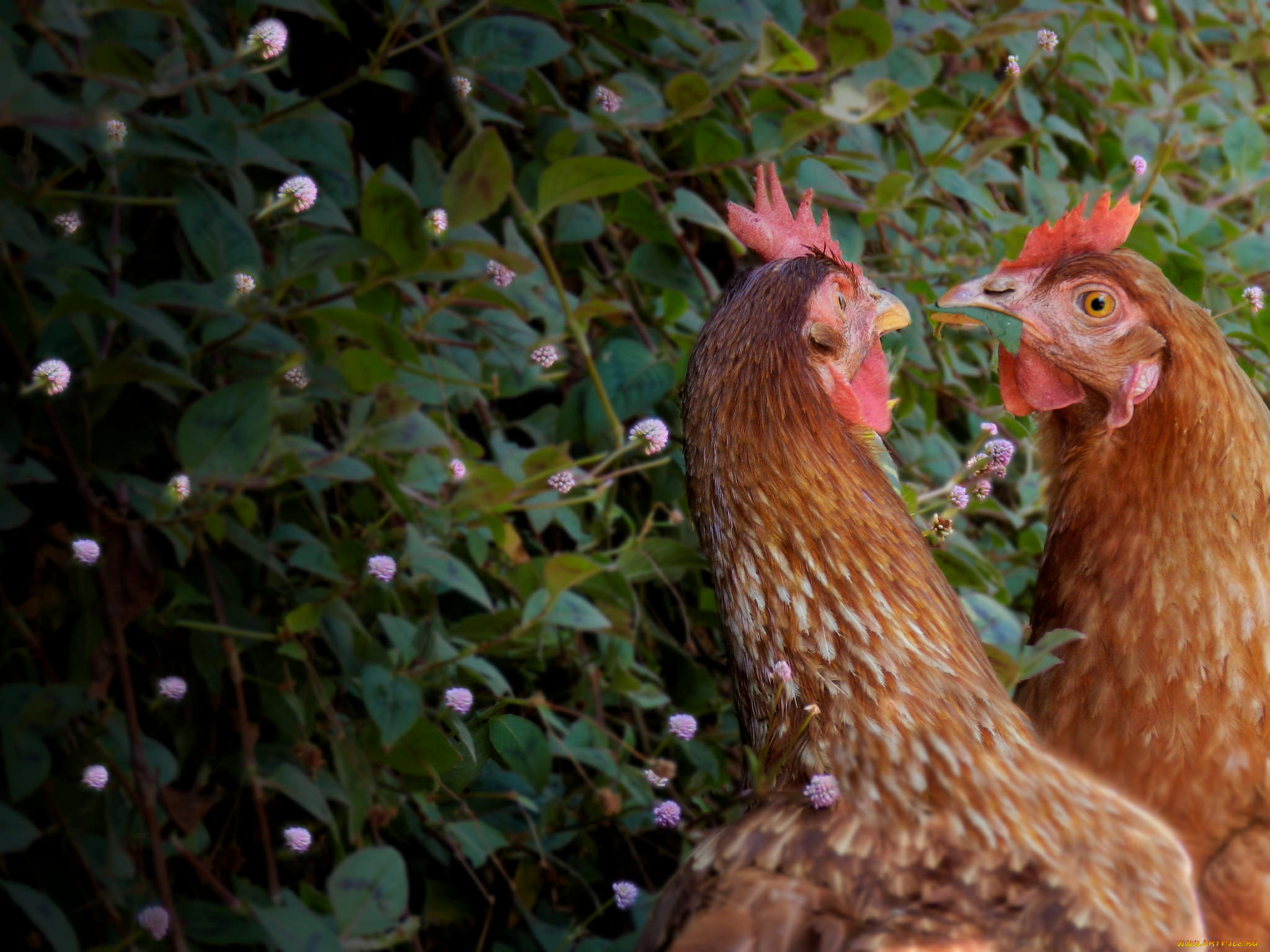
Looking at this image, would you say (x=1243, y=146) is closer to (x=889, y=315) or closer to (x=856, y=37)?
(x=856, y=37)

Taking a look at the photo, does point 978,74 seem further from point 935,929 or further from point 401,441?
point 935,929

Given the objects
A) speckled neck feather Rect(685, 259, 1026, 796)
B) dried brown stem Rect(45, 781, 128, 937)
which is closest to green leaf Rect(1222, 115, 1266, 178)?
speckled neck feather Rect(685, 259, 1026, 796)

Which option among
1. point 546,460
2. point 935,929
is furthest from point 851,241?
point 935,929

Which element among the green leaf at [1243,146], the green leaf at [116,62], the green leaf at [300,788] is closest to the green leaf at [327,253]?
the green leaf at [116,62]

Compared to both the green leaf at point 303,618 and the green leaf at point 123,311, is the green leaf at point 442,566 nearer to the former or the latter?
the green leaf at point 303,618

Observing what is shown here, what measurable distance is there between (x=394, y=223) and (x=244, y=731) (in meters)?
0.65

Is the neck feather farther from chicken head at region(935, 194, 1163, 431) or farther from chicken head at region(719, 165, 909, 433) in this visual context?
chicken head at region(935, 194, 1163, 431)

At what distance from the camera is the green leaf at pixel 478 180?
1.47 meters

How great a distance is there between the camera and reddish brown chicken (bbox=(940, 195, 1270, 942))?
5.25ft

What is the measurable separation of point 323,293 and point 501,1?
25.1 inches

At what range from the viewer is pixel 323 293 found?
161cm

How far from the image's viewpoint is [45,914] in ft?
4.21

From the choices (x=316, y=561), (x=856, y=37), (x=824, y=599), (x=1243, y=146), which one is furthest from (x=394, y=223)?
(x=1243, y=146)

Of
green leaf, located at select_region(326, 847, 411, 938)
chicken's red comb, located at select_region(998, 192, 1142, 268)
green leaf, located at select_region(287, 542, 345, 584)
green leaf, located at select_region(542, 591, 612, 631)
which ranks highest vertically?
chicken's red comb, located at select_region(998, 192, 1142, 268)
